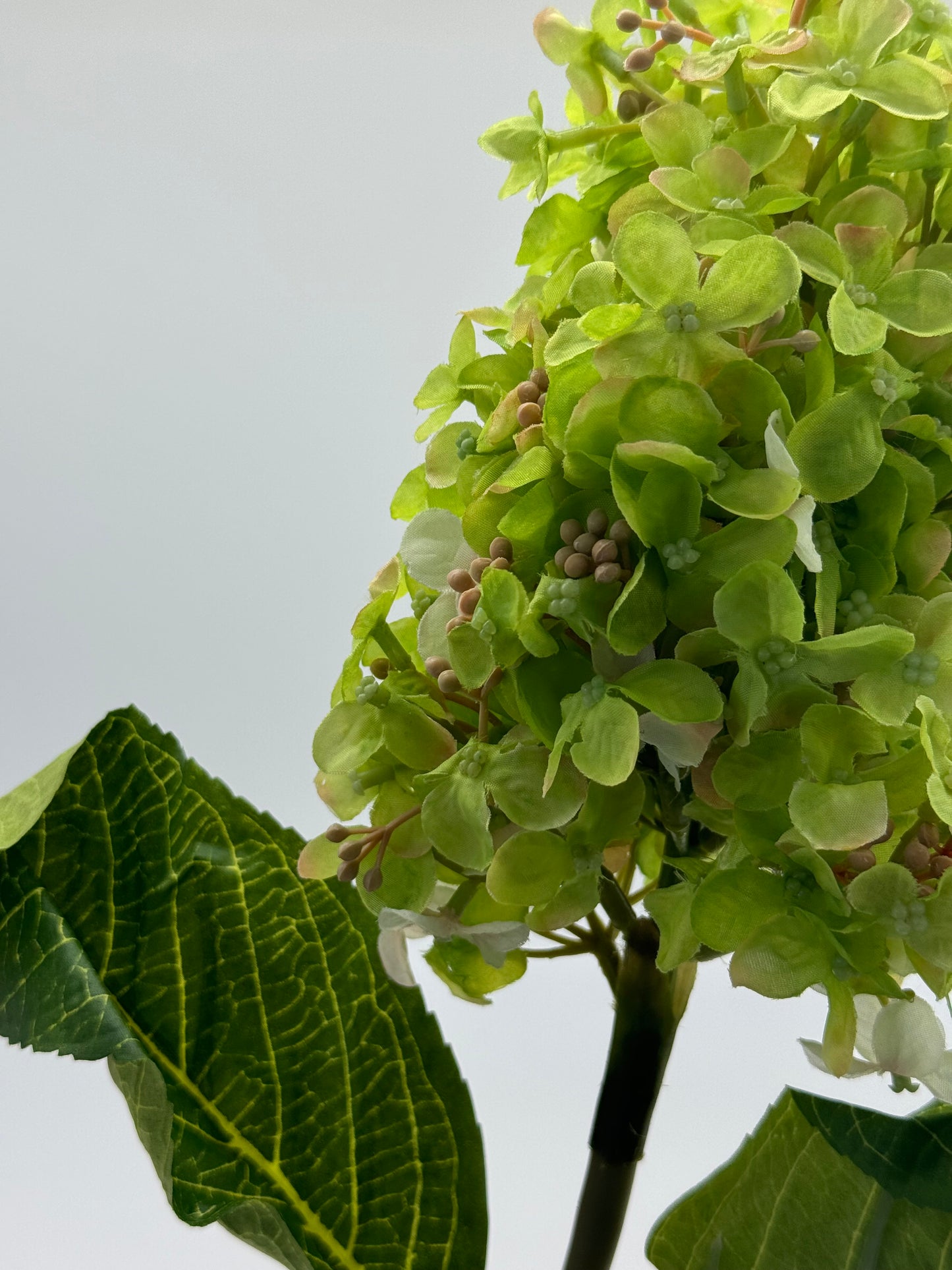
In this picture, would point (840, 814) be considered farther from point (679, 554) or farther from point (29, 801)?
point (29, 801)

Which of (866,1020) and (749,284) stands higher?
(749,284)

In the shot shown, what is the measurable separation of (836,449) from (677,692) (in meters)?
0.06

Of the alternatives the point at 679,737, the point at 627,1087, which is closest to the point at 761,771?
the point at 679,737

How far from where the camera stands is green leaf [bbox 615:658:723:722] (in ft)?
0.82

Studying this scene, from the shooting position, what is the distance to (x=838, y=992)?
10.5 inches

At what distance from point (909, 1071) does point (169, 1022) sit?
0.20 meters

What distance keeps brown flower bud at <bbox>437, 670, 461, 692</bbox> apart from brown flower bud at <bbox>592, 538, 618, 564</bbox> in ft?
0.15

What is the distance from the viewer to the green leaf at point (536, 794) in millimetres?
270

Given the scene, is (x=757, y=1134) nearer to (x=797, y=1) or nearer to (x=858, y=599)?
(x=858, y=599)

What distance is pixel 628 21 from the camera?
0.30 m

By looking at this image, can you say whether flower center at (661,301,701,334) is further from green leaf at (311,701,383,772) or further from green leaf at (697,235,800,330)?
green leaf at (311,701,383,772)

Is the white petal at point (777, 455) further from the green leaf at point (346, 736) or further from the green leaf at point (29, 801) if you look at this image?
the green leaf at point (29, 801)

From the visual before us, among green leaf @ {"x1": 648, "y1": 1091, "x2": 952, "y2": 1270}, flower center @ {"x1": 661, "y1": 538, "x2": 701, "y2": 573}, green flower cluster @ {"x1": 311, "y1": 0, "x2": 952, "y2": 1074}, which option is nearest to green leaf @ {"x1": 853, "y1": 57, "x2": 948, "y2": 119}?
green flower cluster @ {"x1": 311, "y1": 0, "x2": 952, "y2": 1074}

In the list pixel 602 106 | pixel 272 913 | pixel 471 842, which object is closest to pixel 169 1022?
pixel 272 913
